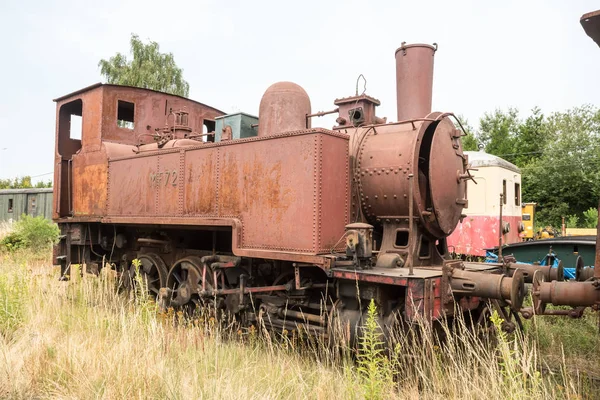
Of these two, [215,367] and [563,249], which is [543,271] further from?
[215,367]

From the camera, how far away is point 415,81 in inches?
217

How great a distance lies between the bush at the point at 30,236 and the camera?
14.7m

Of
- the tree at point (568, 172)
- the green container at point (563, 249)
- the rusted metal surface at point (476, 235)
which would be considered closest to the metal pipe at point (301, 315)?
the green container at point (563, 249)

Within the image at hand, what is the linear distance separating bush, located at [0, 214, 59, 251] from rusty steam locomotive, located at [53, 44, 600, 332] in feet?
31.1

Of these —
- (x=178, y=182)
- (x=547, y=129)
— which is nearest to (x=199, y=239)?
(x=178, y=182)

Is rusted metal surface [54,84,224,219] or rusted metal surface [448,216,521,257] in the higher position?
rusted metal surface [54,84,224,219]

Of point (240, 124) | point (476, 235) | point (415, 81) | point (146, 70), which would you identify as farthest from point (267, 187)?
point (146, 70)

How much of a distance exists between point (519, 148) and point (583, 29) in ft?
114

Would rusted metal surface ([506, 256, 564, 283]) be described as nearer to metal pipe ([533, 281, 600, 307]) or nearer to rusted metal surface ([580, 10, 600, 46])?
metal pipe ([533, 281, 600, 307])

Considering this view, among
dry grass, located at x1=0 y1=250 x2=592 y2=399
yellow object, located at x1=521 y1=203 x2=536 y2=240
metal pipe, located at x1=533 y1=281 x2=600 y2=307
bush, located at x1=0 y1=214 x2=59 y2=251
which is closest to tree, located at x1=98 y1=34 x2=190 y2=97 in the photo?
bush, located at x1=0 y1=214 x2=59 y2=251

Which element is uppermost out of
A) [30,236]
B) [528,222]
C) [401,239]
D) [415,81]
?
[415,81]

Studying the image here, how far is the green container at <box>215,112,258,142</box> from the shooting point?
20.1ft

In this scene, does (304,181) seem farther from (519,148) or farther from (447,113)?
(519,148)

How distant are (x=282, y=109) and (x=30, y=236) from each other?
40.6 feet
